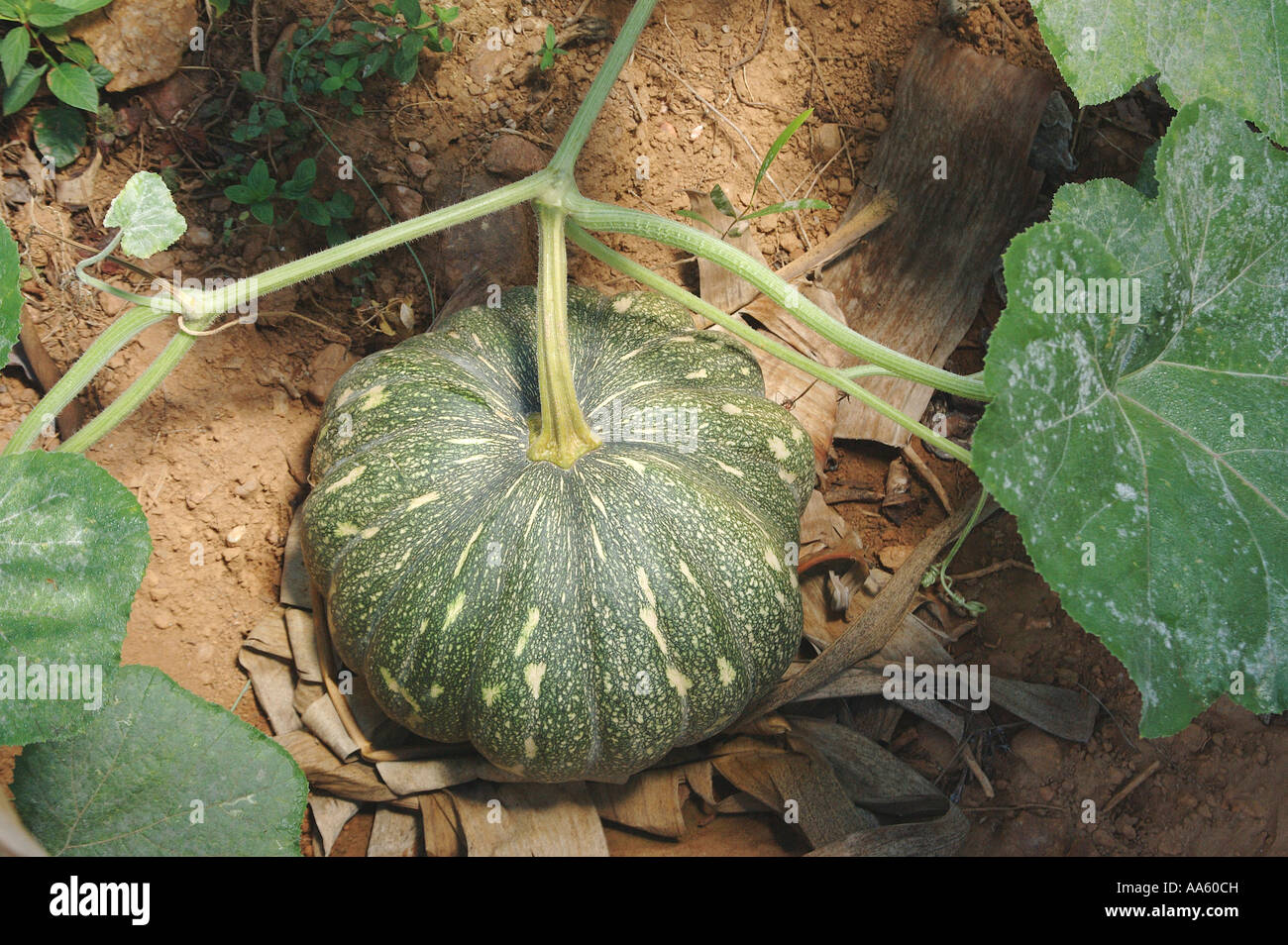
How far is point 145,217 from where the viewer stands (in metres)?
1.80

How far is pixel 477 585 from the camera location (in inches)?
82.8

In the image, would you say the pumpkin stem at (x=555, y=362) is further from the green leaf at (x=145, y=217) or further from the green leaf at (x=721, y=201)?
the green leaf at (x=721, y=201)

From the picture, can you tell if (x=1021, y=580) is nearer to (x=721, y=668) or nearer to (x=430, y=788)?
(x=721, y=668)

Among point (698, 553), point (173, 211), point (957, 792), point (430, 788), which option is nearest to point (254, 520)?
point (430, 788)

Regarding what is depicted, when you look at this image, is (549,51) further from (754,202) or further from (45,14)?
(45,14)

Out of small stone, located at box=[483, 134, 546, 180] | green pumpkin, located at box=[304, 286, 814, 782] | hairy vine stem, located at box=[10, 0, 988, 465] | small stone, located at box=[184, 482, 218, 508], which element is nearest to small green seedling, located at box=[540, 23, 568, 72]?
small stone, located at box=[483, 134, 546, 180]

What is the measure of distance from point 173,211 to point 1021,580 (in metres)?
2.45

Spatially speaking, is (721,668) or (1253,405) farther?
(721,668)

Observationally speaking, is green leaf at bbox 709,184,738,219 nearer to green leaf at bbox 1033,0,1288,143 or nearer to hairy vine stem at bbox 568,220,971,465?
hairy vine stem at bbox 568,220,971,465

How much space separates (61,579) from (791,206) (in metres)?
2.21

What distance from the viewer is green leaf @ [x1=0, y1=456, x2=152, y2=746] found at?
1.68 meters

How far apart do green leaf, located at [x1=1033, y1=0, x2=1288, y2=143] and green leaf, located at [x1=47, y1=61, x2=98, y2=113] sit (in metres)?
2.58

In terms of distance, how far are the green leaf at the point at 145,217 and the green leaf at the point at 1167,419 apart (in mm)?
1586
